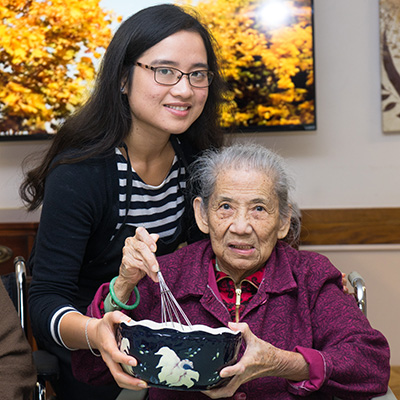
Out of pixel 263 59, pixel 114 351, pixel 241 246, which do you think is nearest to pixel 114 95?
pixel 241 246

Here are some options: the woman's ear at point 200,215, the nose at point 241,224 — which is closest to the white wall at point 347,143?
the woman's ear at point 200,215

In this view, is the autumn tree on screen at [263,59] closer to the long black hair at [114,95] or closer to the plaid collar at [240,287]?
the long black hair at [114,95]

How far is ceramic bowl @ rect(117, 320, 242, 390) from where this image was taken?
122 centimetres

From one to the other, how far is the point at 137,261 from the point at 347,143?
1.97 metres

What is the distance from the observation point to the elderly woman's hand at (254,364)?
1289 millimetres

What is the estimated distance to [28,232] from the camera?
2.77m

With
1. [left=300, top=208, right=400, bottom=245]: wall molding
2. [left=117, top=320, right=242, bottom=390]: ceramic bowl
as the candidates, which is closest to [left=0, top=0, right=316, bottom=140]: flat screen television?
[left=300, top=208, right=400, bottom=245]: wall molding

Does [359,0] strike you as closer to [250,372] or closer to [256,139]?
[256,139]

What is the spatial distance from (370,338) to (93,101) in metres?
0.98

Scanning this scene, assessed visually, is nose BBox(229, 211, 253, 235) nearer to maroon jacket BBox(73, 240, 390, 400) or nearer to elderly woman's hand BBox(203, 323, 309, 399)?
maroon jacket BBox(73, 240, 390, 400)

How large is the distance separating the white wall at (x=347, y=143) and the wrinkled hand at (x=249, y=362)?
6.22 ft

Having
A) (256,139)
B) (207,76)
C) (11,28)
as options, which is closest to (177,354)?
(207,76)

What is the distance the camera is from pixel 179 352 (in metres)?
1.22

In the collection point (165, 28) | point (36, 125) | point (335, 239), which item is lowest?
point (335, 239)
